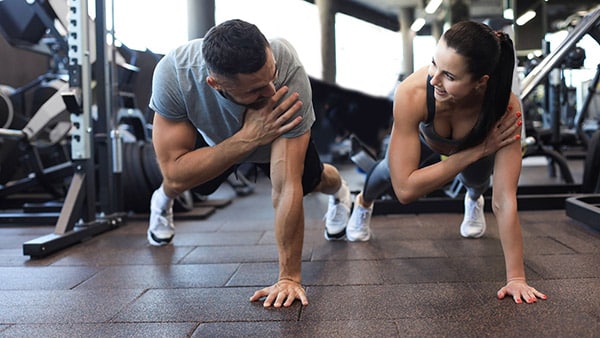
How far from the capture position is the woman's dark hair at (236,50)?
1.20 meters

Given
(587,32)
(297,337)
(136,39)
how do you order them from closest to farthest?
1. (297,337)
2. (587,32)
3. (136,39)

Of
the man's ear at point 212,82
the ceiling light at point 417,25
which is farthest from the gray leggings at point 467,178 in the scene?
the ceiling light at point 417,25

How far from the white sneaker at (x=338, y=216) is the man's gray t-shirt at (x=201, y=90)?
2.44 feet

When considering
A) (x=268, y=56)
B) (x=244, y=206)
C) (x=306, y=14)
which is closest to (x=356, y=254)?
(x=268, y=56)

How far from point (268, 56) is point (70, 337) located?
0.80 metres

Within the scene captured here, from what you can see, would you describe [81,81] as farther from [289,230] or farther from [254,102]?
[289,230]

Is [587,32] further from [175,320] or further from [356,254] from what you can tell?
[175,320]

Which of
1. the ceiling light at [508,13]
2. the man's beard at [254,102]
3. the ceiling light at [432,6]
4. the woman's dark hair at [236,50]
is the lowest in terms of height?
the man's beard at [254,102]

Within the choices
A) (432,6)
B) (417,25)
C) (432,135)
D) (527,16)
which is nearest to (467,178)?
(432,135)

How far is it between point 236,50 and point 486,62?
595mm

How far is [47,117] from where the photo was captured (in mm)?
2896

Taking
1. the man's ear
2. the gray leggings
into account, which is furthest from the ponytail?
the man's ear

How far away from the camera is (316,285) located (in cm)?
155

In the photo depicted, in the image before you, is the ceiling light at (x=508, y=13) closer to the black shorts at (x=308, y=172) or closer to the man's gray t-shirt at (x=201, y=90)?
the black shorts at (x=308, y=172)
